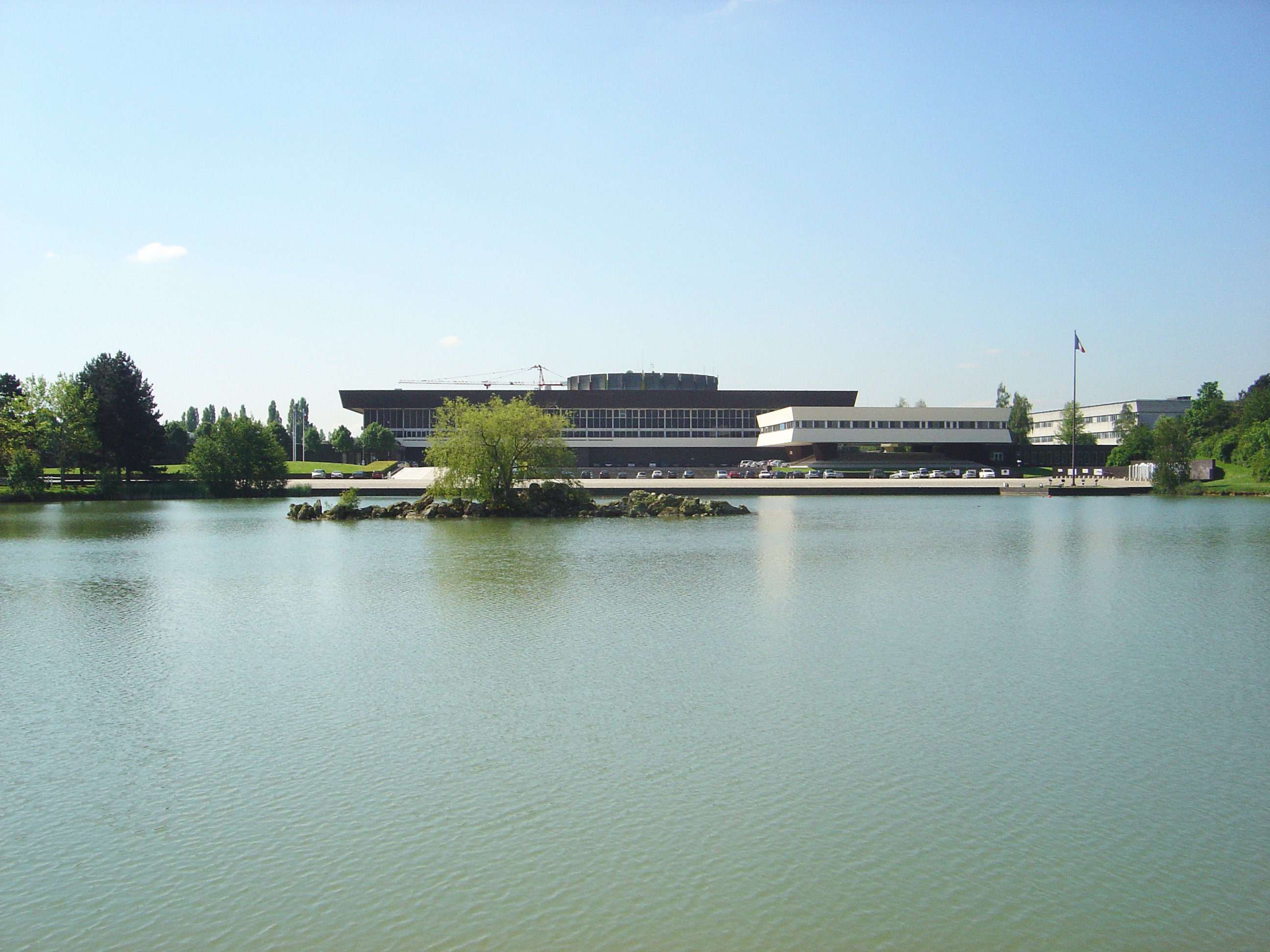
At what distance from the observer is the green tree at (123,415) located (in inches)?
2514

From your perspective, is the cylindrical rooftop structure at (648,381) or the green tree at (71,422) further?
the cylindrical rooftop structure at (648,381)

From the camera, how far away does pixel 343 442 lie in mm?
108062

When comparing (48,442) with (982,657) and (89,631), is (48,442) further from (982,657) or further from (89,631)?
(982,657)

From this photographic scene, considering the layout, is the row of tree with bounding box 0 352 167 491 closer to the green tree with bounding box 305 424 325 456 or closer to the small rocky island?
the small rocky island

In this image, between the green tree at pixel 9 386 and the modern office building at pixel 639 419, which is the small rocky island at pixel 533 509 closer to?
the green tree at pixel 9 386

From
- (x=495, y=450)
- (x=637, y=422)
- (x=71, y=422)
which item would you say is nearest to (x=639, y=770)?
(x=495, y=450)

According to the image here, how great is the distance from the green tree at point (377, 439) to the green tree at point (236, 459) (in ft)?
111

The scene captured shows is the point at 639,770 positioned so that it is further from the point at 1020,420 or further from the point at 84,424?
the point at 1020,420

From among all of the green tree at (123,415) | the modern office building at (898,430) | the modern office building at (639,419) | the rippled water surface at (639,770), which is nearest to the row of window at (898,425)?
the modern office building at (898,430)

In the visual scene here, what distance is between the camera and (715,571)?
82.3ft

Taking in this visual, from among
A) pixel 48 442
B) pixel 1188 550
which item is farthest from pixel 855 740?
pixel 48 442

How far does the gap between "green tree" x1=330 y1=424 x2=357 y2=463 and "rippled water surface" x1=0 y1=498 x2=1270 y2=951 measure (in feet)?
291

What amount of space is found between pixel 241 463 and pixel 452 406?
20.9m

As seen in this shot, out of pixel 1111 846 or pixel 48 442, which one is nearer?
pixel 1111 846
